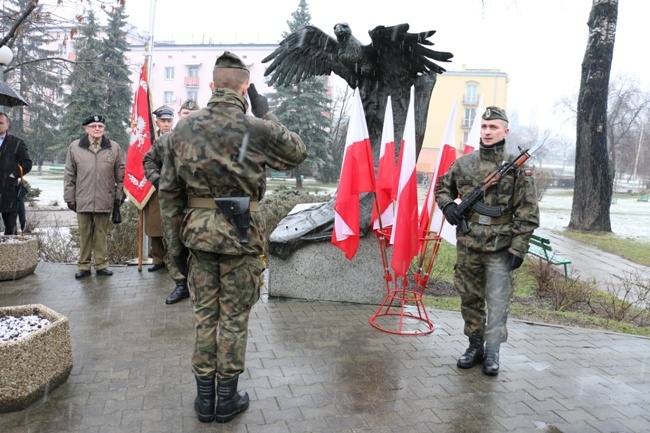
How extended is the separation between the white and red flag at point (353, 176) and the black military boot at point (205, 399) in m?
2.09

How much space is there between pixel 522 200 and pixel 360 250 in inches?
Answer: 81.5

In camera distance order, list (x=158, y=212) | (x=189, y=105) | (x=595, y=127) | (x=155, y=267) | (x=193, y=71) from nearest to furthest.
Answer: (x=189, y=105) < (x=158, y=212) < (x=155, y=267) < (x=595, y=127) < (x=193, y=71)

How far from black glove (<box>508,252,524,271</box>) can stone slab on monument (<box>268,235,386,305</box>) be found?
1840mm

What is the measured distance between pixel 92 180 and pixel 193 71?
3651 cm

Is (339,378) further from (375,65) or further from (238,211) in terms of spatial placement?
(375,65)

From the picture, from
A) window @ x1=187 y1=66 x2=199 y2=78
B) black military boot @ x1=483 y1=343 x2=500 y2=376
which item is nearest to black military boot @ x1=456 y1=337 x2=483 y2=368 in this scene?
black military boot @ x1=483 y1=343 x2=500 y2=376

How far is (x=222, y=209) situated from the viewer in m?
2.96

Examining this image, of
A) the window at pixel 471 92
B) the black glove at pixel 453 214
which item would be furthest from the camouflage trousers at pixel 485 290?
the window at pixel 471 92

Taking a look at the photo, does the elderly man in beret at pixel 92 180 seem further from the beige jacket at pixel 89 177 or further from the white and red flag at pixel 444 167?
the white and red flag at pixel 444 167

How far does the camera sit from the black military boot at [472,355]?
3.97 meters

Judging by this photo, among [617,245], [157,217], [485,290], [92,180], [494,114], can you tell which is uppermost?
[494,114]

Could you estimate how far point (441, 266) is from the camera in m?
8.45

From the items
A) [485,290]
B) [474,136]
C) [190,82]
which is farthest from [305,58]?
[190,82]

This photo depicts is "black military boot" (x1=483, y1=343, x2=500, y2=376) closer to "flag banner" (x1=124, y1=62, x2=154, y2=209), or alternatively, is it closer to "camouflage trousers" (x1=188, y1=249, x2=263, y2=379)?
"camouflage trousers" (x1=188, y1=249, x2=263, y2=379)
